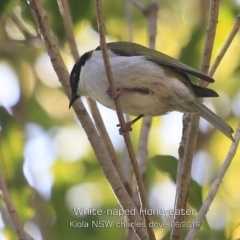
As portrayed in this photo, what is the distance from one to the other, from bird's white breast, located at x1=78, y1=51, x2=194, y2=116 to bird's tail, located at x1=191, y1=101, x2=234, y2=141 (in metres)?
0.06

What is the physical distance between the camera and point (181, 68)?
309cm

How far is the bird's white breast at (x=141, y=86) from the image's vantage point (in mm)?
3160

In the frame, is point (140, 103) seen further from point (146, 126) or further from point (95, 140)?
point (95, 140)

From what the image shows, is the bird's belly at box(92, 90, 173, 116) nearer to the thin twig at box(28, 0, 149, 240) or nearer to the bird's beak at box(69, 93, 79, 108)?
the bird's beak at box(69, 93, 79, 108)

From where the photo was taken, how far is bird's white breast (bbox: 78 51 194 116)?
124 inches

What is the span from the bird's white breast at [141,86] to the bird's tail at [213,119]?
6 centimetres

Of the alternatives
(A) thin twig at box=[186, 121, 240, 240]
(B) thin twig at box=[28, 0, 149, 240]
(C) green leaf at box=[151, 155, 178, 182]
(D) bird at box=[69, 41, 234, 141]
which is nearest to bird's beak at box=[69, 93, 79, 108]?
(D) bird at box=[69, 41, 234, 141]

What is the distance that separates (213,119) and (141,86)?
0.41m

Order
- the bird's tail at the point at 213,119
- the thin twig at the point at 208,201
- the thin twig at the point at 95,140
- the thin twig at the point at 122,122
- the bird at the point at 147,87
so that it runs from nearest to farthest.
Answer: the thin twig at the point at 122,122 → the thin twig at the point at 208,201 → the thin twig at the point at 95,140 → the bird's tail at the point at 213,119 → the bird at the point at 147,87

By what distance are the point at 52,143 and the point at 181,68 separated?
1435 mm

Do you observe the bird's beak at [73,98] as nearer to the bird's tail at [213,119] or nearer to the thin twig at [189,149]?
the bird's tail at [213,119]

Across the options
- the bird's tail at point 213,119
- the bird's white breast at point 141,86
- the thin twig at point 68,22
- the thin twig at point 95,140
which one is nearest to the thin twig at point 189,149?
the thin twig at point 95,140

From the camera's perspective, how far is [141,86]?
3.18 meters

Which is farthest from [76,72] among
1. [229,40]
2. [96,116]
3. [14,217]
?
[14,217]
